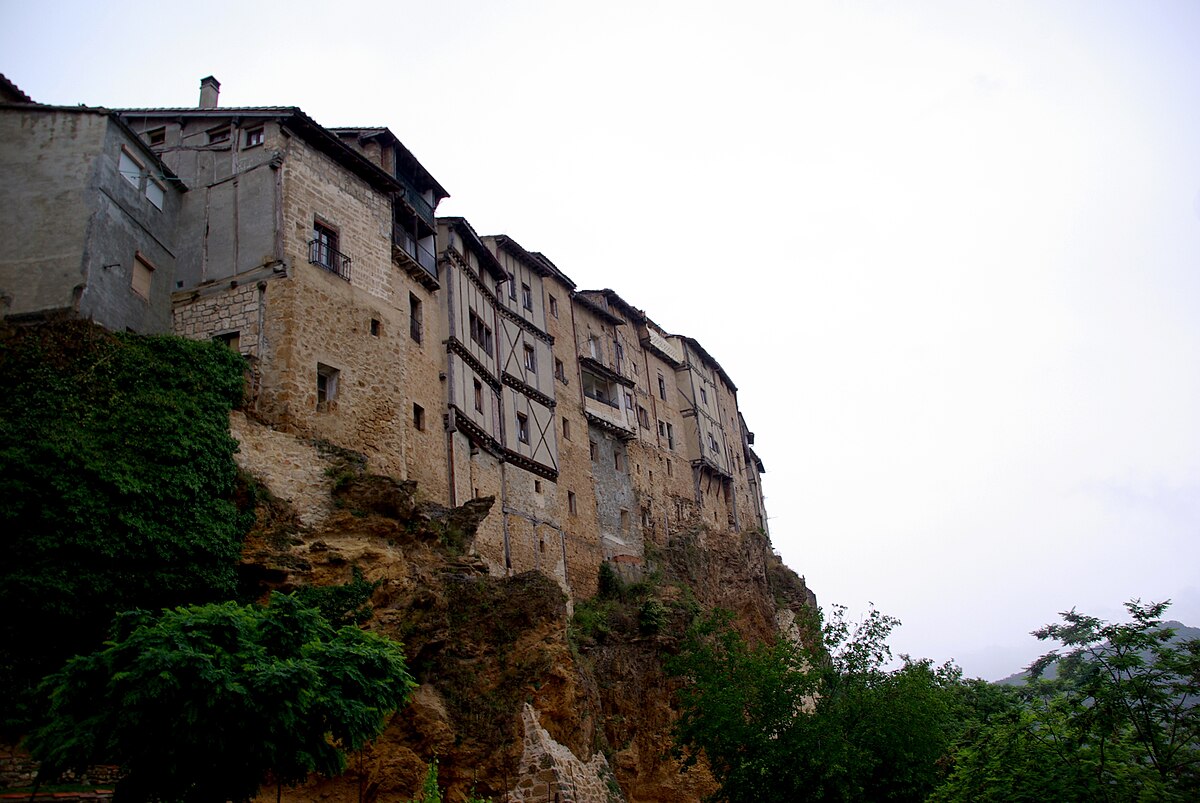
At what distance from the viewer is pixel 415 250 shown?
3052 centimetres

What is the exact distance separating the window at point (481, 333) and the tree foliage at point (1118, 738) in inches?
848

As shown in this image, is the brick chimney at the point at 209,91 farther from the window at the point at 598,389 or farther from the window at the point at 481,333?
the window at the point at 598,389

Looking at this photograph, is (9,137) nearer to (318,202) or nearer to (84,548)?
(318,202)

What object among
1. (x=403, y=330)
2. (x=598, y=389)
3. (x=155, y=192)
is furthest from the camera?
(x=598, y=389)

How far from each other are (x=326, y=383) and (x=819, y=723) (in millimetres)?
14762

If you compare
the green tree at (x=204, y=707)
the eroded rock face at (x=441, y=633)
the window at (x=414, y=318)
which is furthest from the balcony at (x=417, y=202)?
the green tree at (x=204, y=707)

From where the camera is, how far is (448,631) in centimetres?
2056

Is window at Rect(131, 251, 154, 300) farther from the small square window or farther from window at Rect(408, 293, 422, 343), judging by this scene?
window at Rect(408, 293, 422, 343)

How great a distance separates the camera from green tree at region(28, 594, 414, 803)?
40.3ft

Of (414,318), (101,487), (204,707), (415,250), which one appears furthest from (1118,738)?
(415,250)

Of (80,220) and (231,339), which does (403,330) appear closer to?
(231,339)

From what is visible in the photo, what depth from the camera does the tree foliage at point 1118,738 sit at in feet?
47.6

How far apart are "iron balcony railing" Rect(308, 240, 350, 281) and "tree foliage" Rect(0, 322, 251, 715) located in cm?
543

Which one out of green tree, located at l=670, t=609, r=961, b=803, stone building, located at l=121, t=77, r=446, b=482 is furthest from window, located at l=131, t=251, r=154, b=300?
green tree, located at l=670, t=609, r=961, b=803
